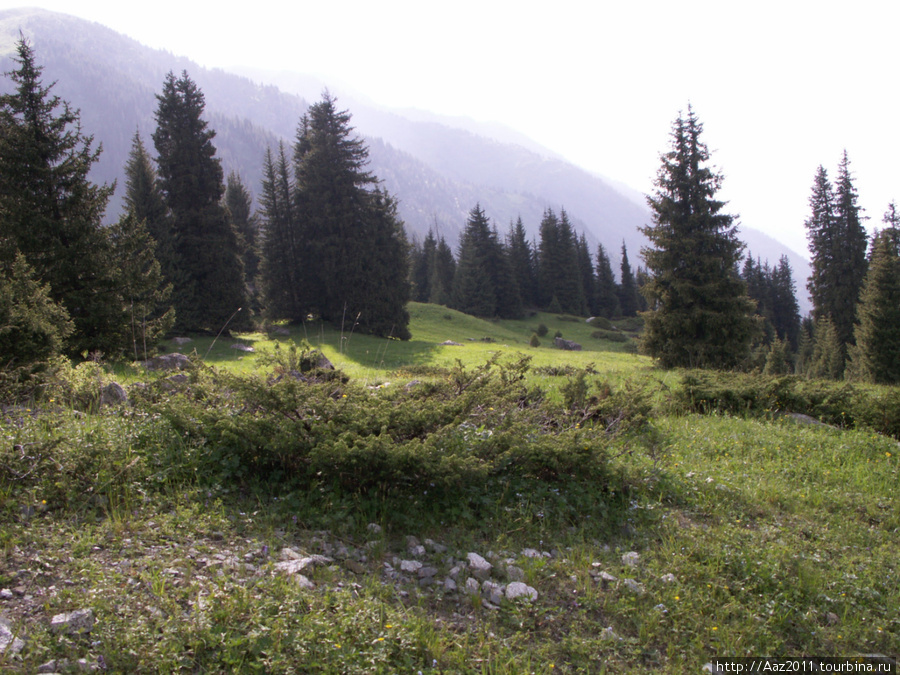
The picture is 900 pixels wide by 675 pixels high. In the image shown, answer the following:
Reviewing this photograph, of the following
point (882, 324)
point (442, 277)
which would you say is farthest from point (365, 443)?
point (442, 277)

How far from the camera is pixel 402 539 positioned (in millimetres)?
4359

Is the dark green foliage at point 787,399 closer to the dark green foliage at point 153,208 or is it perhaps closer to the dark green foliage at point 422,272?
the dark green foliage at point 153,208

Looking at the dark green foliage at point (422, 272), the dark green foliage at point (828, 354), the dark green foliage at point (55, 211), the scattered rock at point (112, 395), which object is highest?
the dark green foliage at point (422, 272)

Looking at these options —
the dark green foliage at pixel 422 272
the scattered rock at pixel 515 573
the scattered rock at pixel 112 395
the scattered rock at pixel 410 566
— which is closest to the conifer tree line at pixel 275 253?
the scattered rock at pixel 112 395

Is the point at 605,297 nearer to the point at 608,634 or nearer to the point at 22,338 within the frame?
the point at 22,338

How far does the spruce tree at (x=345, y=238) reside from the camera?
34906 millimetres

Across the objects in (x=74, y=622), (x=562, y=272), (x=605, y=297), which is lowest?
(x=74, y=622)

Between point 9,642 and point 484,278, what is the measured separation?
5893 centimetres

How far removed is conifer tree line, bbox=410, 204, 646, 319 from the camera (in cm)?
6128

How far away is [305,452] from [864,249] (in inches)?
2011

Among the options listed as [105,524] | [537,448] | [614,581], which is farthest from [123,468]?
[614,581]

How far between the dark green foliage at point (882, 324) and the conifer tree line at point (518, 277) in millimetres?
27235

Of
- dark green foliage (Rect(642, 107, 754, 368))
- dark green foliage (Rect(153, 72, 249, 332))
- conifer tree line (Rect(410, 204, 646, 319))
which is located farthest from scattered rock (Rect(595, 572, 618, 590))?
conifer tree line (Rect(410, 204, 646, 319))

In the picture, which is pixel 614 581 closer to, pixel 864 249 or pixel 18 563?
pixel 18 563
